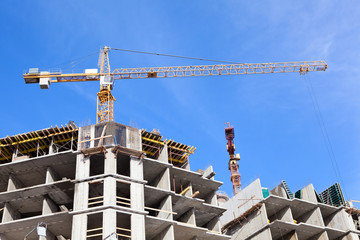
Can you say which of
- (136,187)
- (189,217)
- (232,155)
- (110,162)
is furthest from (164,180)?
(232,155)

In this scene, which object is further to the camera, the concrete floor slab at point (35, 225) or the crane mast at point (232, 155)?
the crane mast at point (232, 155)

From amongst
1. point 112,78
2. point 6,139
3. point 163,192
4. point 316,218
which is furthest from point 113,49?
point 316,218

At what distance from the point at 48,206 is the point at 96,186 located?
571cm

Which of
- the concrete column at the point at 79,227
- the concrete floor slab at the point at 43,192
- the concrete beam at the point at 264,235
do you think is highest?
the concrete floor slab at the point at 43,192

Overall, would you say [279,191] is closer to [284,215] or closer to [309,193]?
[284,215]

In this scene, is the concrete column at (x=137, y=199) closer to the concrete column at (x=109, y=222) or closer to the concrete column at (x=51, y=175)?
the concrete column at (x=109, y=222)

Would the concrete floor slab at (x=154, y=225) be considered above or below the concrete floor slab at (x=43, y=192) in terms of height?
below

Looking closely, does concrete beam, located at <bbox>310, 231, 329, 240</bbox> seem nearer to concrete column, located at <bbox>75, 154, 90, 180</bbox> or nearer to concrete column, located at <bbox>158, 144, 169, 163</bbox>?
concrete column, located at <bbox>158, 144, 169, 163</bbox>

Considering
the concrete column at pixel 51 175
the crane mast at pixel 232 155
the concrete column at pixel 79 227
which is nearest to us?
the concrete column at pixel 79 227

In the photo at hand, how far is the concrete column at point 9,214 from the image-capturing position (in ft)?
172

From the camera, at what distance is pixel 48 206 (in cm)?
5225

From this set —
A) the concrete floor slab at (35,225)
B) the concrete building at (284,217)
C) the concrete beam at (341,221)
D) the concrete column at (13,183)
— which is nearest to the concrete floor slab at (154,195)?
the concrete floor slab at (35,225)

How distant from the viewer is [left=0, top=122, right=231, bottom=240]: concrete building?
48844mm

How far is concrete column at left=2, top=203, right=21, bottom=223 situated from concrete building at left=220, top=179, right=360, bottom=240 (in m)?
27.6
